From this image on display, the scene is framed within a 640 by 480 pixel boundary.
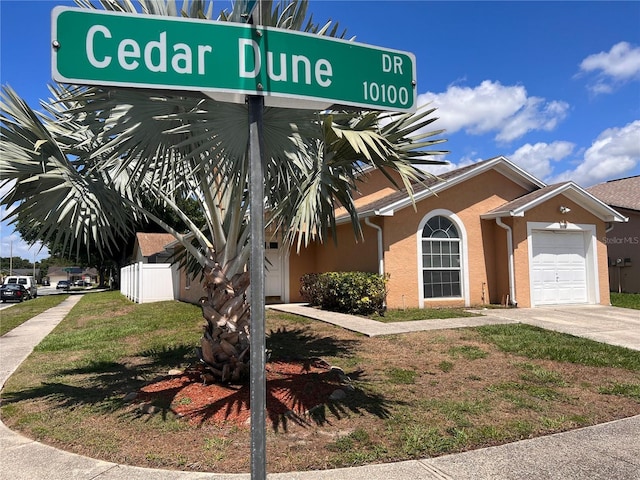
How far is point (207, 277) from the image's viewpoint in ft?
19.9

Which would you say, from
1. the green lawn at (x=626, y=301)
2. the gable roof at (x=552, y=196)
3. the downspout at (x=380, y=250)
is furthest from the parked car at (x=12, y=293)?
the green lawn at (x=626, y=301)

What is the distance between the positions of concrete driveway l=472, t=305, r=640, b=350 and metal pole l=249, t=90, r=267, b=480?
29.2 feet

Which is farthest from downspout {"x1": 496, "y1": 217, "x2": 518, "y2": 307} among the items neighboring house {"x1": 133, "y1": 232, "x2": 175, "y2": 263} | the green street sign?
neighboring house {"x1": 133, "y1": 232, "x2": 175, "y2": 263}

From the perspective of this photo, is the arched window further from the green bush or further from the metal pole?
the metal pole

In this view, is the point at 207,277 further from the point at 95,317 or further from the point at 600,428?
the point at 95,317

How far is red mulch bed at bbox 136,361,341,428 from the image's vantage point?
509cm

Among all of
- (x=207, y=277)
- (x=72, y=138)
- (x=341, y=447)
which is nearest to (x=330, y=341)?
(x=207, y=277)

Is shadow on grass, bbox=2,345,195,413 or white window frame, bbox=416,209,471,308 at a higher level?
white window frame, bbox=416,209,471,308

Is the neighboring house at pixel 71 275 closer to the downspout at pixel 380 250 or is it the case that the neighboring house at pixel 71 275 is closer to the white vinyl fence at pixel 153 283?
the white vinyl fence at pixel 153 283

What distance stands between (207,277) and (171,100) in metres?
2.49

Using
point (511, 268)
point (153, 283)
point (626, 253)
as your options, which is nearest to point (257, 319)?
point (511, 268)

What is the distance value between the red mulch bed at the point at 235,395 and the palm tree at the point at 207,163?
37 centimetres

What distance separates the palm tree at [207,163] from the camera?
4.19 m

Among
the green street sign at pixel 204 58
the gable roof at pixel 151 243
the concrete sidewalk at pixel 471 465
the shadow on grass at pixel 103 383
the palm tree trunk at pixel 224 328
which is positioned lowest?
the concrete sidewalk at pixel 471 465
